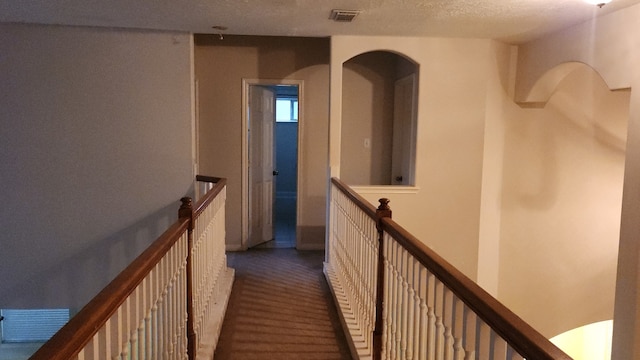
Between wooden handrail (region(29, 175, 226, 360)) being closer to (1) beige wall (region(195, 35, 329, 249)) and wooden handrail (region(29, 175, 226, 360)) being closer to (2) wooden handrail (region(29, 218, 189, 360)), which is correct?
(2) wooden handrail (region(29, 218, 189, 360))

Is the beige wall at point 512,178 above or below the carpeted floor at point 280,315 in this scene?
above

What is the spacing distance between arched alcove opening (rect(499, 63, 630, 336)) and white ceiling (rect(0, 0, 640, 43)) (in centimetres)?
106

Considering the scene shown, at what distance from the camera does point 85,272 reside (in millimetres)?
4633

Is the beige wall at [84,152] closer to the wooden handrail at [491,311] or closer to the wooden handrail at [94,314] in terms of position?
the wooden handrail at [94,314]

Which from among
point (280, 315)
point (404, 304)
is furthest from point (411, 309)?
point (280, 315)

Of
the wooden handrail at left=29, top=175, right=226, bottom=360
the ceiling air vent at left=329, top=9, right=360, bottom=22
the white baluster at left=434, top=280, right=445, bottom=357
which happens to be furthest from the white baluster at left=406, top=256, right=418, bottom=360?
the ceiling air vent at left=329, top=9, right=360, bottom=22

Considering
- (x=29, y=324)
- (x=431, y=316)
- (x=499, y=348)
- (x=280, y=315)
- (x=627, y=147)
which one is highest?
(x=627, y=147)

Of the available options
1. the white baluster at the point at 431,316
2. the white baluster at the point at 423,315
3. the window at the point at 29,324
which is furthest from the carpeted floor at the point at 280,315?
the window at the point at 29,324

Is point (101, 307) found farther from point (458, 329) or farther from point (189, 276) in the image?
point (189, 276)

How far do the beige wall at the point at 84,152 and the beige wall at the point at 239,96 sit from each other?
35.0 inches

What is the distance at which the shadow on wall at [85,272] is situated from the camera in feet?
15.0

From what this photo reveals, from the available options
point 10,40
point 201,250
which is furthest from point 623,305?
point 10,40

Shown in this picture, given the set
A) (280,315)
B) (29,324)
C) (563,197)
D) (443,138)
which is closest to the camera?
(280,315)

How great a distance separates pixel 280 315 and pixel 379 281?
53.9 inches
